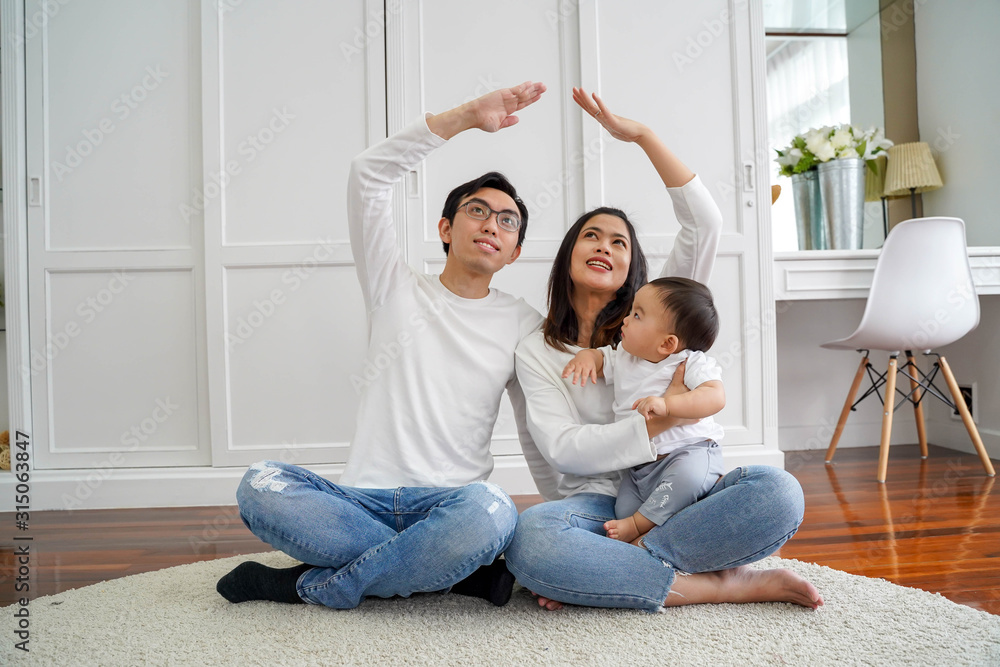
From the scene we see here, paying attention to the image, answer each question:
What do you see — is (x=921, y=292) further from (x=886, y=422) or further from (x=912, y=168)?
(x=912, y=168)

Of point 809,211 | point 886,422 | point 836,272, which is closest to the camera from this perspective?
point 886,422

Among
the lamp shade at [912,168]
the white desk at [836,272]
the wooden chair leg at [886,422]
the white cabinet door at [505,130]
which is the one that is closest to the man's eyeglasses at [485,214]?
the white cabinet door at [505,130]

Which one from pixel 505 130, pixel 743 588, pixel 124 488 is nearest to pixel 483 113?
pixel 743 588

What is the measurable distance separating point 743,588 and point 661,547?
0.61 ft

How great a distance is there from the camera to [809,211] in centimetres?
298

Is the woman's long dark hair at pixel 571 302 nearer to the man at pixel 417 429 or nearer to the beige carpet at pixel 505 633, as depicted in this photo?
the man at pixel 417 429

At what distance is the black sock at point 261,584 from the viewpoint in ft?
4.06

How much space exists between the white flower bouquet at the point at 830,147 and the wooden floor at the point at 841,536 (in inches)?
51.1

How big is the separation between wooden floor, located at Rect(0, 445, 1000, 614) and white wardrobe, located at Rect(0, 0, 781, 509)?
0.27 m

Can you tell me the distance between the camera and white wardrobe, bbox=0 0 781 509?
2.28 meters

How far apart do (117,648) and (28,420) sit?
5.07 ft

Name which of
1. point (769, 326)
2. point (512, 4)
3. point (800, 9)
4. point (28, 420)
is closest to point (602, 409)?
point (769, 326)

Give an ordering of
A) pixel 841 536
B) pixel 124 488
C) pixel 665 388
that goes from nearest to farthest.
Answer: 1. pixel 665 388
2. pixel 841 536
3. pixel 124 488

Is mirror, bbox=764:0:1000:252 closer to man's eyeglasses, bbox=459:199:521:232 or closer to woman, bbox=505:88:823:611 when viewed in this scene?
woman, bbox=505:88:823:611
